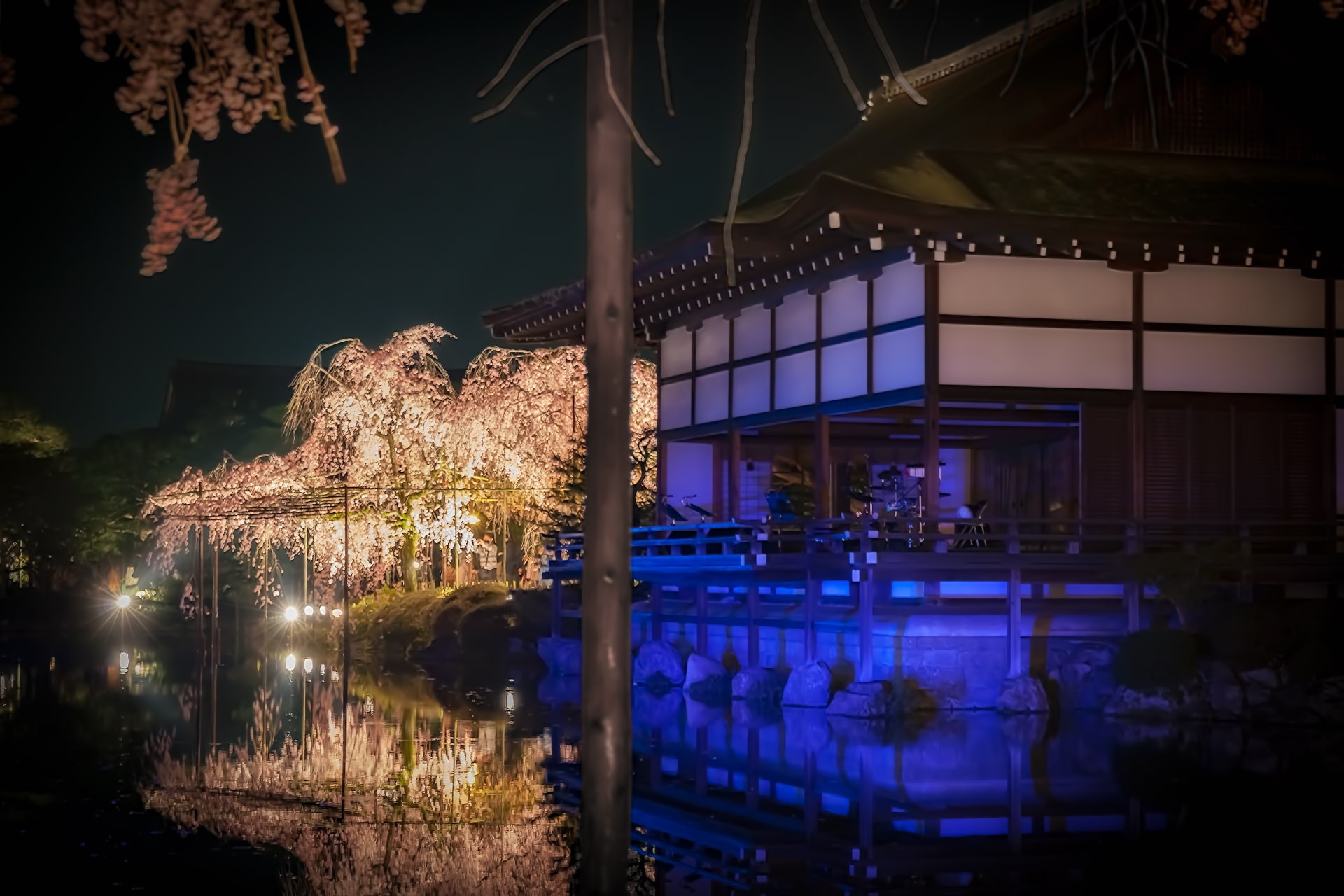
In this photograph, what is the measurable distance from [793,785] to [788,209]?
340 inches

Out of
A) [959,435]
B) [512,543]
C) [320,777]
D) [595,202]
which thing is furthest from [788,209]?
[512,543]

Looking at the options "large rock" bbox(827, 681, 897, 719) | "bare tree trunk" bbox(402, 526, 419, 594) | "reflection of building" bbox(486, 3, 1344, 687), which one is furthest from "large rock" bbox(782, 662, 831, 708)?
"bare tree trunk" bbox(402, 526, 419, 594)

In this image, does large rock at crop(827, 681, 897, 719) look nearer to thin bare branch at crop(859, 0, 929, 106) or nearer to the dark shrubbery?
the dark shrubbery

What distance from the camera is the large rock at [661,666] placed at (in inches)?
931

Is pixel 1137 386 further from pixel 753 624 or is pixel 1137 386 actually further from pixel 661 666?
pixel 661 666

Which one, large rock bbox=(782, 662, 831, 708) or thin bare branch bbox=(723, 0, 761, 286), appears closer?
thin bare branch bbox=(723, 0, 761, 286)

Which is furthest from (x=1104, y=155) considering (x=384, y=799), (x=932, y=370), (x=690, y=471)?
(x=384, y=799)

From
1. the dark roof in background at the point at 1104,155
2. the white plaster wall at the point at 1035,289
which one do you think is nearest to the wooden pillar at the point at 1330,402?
the dark roof in background at the point at 1104,155

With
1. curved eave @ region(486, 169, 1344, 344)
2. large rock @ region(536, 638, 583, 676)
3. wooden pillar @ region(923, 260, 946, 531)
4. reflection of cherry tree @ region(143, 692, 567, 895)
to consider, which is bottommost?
large rock @ region(536, 638, 583, 676)

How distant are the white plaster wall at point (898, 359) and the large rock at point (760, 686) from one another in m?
4.16

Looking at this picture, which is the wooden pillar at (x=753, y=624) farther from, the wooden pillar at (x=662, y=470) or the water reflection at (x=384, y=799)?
the wooden pillar at (x=662, y=470)

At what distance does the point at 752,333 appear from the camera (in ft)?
79.3

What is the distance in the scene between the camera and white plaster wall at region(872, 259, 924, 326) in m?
19.9

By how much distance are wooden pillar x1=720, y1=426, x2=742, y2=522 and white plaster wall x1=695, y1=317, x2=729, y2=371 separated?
1.28 m
